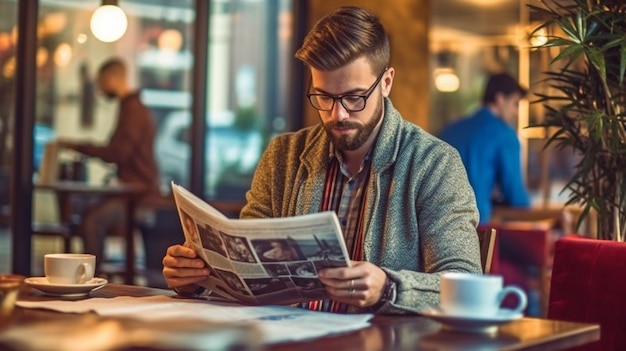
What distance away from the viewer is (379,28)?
267 cm

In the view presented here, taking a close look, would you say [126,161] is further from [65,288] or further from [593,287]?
[65,288]

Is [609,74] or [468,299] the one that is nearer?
[468,299]

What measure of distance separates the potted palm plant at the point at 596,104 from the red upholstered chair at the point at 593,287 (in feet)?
1.48

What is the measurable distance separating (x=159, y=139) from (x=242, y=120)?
Answer: 0.68 meters

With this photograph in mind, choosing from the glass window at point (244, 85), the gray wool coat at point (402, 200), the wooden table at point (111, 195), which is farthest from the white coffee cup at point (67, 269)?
the glass window at point (244, 85)

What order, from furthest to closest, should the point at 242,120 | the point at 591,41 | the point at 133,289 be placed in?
the point at 242,120 < the point at 591,41 < the point at 133,289

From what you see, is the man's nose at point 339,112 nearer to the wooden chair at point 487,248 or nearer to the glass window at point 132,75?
the wooden chair at point 487,248

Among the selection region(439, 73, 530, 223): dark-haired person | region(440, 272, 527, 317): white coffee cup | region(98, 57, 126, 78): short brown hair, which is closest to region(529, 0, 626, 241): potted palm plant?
region(440, 272, 527, 317): white coffee cup

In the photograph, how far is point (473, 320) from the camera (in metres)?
1.90

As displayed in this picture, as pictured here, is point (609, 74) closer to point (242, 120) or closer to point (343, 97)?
point (343, 97)

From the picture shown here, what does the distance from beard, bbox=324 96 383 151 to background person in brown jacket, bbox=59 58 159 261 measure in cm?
482

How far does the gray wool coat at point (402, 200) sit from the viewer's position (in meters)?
2.39

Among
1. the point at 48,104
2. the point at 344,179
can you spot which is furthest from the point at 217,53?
the point at 344,179

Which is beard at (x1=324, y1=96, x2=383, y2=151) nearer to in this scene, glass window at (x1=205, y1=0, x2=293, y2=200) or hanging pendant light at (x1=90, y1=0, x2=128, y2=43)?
hanging pendant light at (x1=90, y1=0, x2=128, y2=43)
